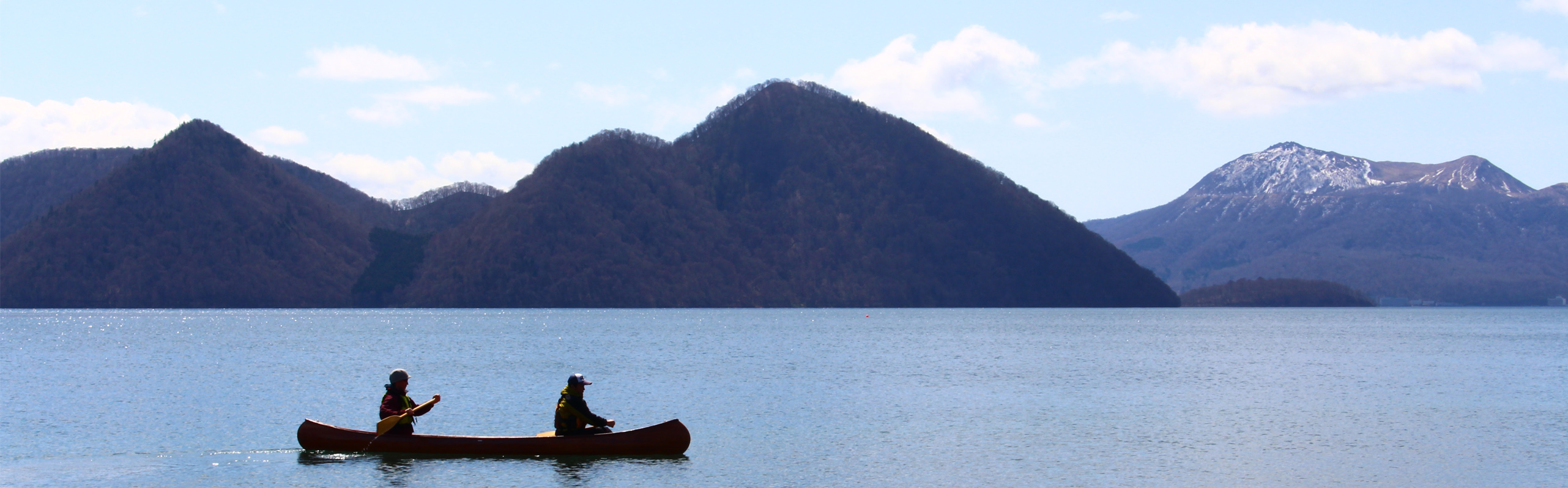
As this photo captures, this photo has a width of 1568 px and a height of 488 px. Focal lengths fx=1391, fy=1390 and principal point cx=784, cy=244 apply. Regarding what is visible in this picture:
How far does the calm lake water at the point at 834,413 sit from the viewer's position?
3700 centimetres

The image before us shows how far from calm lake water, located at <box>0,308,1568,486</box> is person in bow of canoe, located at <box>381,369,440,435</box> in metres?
1.01

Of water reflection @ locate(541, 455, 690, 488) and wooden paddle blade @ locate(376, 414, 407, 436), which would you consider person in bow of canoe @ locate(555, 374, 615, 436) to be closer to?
water reflection @ locate(541, 455, 690, 488)

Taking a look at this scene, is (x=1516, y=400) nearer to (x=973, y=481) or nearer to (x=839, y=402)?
(x=839, y=402)

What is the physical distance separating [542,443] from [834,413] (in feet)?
58.2

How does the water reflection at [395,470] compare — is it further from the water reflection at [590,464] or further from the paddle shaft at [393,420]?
the water reflection at [590,464]

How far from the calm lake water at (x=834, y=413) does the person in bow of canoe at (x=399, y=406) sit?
39.7 inches

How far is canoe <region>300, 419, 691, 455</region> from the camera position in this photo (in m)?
37.7

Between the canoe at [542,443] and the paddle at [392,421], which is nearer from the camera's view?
the paddle at [392,421]

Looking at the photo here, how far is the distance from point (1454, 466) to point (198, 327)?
519ft

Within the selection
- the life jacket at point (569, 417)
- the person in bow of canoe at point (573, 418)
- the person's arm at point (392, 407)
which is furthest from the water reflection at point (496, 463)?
the person's arm at point (392, 407)

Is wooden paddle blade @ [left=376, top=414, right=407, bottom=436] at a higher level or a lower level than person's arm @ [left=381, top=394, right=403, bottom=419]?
lower

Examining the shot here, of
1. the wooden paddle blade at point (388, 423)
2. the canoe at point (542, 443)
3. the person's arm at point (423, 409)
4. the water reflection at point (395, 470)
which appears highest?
the person's arm at point (423, 409)

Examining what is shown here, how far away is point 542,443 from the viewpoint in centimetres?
3778

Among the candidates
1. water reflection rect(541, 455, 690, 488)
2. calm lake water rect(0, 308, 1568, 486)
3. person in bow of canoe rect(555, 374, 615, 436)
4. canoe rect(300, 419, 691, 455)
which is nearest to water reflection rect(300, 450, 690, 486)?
water reflection rect(541, 455, 690, 488)
